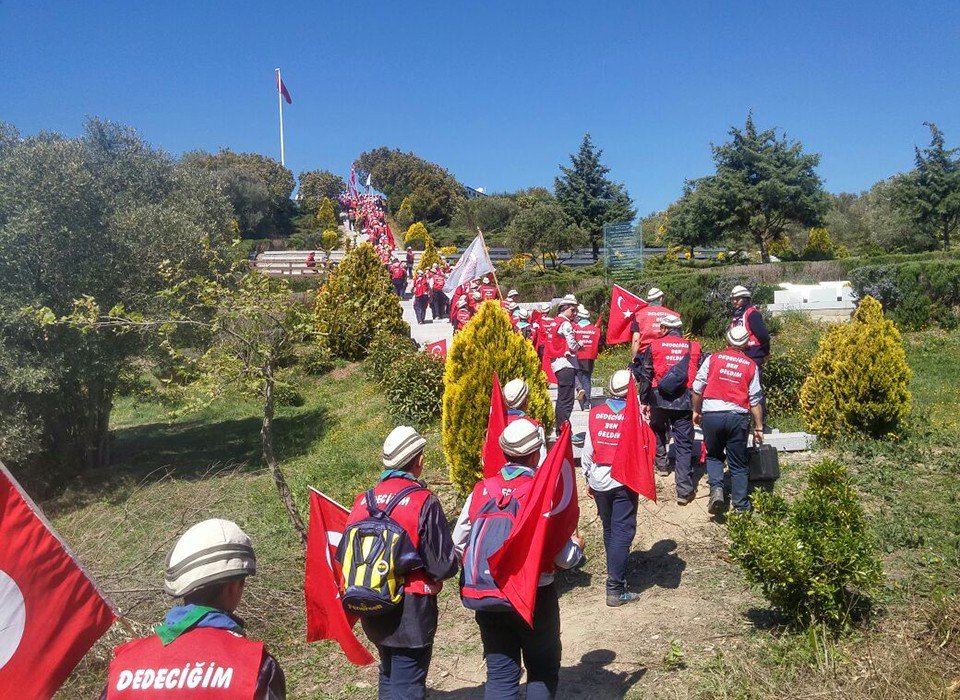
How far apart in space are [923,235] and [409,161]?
46.9m

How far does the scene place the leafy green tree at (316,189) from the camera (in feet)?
227

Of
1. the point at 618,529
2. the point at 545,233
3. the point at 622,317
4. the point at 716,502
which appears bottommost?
the point at 716,502

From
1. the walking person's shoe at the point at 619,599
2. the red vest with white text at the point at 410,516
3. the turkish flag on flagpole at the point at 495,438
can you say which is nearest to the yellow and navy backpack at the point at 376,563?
the red vest with white text at the point at 410,516

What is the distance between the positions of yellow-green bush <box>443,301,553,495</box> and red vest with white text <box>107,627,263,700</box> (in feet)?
→ 16.8

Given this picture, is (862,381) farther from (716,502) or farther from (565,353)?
(565,353)

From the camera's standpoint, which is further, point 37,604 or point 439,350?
point 439,350

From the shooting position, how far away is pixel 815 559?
4473 mm

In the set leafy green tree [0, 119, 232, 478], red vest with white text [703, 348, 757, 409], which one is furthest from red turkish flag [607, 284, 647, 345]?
leafy green tree [0, 119, 232, 478]

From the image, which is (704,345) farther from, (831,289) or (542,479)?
(542,479)

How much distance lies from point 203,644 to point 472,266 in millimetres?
10010

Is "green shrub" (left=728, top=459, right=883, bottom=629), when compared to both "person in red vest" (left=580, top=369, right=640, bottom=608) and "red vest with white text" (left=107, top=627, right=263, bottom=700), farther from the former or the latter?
"red vest with white text" (left=107, top=627, right=263, bottom=700)

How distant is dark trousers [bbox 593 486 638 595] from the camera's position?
569 centimetres

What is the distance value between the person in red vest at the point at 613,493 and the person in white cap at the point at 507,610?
5.71 ft

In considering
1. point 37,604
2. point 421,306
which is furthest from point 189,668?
point 421,306
